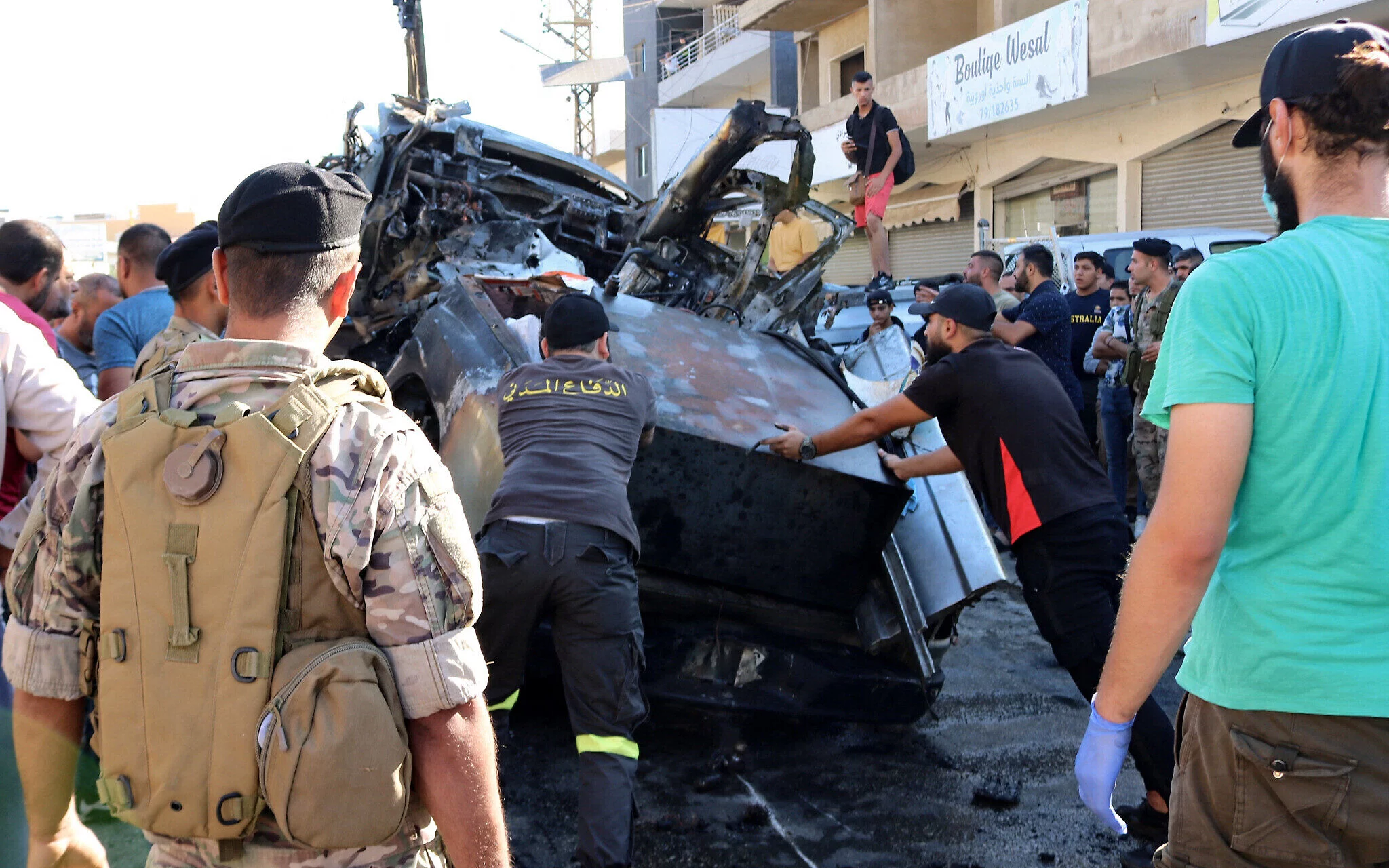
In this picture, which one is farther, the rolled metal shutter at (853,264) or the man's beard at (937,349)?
the rolled metal shutter at (853,264)

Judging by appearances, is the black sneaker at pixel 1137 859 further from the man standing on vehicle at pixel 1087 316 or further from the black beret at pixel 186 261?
the man standing on vehicle at pixel 1087 316

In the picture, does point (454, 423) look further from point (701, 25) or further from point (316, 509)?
point (701, 25)

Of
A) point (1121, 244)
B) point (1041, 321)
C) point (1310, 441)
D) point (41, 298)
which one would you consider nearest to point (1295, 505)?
point (1310, 441)

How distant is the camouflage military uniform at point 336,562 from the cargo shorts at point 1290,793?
1.09 meters

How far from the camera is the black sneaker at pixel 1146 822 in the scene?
10.5ft

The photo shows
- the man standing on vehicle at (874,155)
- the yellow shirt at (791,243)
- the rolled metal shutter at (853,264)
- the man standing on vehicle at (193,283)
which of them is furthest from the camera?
the rolled metal shutter at (853,264)

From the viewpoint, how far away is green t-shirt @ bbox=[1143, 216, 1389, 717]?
153 centimetres

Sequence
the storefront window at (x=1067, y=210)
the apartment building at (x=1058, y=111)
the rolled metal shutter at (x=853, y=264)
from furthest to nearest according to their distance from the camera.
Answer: the rolled metal shutter at (x=853, y=264), the storefront window at (x=1067, y=210), the apartment building at (x=1058, y=111)

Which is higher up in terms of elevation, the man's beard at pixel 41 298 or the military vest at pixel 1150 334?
the man's beard at pixel 41 298

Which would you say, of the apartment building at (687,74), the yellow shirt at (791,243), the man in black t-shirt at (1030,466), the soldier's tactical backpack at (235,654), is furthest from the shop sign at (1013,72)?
the soldier's tactical backpack at (235,654)

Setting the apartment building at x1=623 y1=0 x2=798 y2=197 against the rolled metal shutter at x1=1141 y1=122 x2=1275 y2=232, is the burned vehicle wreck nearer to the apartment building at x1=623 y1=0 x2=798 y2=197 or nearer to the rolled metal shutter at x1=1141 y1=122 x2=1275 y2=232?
the rolled metal shutter at x1=1141 y1=122 x2=1275 y2=232

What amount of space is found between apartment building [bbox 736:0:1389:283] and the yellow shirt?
5.38 m

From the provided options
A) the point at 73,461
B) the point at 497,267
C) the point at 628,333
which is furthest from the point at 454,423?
the point at 497,267

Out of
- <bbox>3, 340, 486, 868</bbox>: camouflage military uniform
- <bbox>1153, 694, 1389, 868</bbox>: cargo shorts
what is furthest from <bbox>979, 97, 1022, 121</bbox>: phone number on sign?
<bbox>3, 340, 486, 868</bbox>: camouflage military uniform
